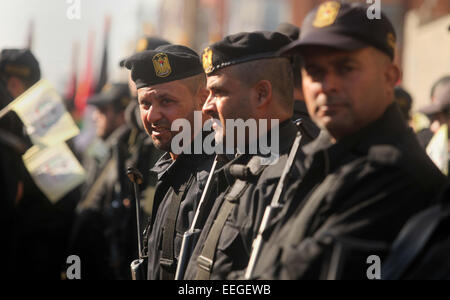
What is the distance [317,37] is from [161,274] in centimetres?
176

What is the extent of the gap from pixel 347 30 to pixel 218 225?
3.75ft

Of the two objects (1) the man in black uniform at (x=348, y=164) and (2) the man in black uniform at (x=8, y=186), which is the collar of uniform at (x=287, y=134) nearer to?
(1) the man in black uniform at (x=348, y=164)

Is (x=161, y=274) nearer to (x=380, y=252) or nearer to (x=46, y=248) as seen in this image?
(x=380, y=252)

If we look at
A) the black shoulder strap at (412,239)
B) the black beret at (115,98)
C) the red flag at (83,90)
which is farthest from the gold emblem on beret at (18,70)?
the red flag at (83,90)

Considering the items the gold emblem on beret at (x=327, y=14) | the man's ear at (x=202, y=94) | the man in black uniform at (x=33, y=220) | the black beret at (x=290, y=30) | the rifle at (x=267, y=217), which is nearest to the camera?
the gold emblem on beret at (x=327, y=14)

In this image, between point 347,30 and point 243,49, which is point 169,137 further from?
point 347,30

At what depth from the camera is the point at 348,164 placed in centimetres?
246

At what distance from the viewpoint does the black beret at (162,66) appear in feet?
13.9

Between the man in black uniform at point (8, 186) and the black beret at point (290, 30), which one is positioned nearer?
the man in black uniform at point (8, 186)

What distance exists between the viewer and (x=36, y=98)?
4.39 m

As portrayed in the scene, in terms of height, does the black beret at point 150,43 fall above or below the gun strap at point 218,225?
above

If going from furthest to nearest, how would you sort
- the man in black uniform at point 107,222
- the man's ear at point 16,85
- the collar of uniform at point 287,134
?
1. the man in black uniform at point 107,222
2. the man's ear at point 16,85
3. the collar of uniform at point 287,134

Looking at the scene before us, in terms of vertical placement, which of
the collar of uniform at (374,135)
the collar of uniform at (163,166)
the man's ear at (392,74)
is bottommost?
the collar of uniform at (163,166)
